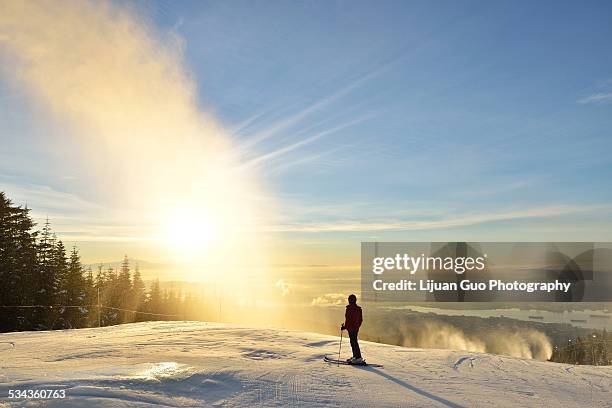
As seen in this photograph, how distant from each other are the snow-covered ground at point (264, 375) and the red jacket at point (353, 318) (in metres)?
1.42

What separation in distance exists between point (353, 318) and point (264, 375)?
4.13 m

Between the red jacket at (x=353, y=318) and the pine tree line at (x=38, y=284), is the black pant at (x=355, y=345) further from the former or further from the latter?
the pine tree line at (x=38, y=284)

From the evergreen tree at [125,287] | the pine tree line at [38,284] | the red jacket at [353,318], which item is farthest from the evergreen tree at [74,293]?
the red jacket at [353,318]

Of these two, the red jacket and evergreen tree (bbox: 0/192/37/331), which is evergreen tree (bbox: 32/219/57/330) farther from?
the red jacket

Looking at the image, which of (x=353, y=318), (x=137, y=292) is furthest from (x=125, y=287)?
(x=353, y=318)

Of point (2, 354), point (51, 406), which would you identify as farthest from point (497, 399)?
point (2, 354)

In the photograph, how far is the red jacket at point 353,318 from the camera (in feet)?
48.5

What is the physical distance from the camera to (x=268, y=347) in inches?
635

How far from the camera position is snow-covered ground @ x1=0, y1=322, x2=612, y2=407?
380 inches

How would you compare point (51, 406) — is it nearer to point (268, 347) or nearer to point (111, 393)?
point (111, 393)

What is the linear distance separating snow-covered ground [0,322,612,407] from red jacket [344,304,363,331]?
4.66 feet

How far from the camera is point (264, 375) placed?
1158cm

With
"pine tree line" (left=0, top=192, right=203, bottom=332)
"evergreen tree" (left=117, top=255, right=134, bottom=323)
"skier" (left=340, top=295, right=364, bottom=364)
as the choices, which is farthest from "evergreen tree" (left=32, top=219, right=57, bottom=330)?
"skier" (left=340, top=295, right=364, bottom=364)

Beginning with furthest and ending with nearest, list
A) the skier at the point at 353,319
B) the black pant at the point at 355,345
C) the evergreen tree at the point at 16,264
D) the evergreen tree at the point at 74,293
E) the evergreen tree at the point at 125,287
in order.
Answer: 1. the evergreen tree at the point at 125,287
2. the evergreen tree at the point at 74,293
3. the evergreen tree at the point at 16,264
4. the skier at the point at 353,319
5. the black pant at the point at 355,345
